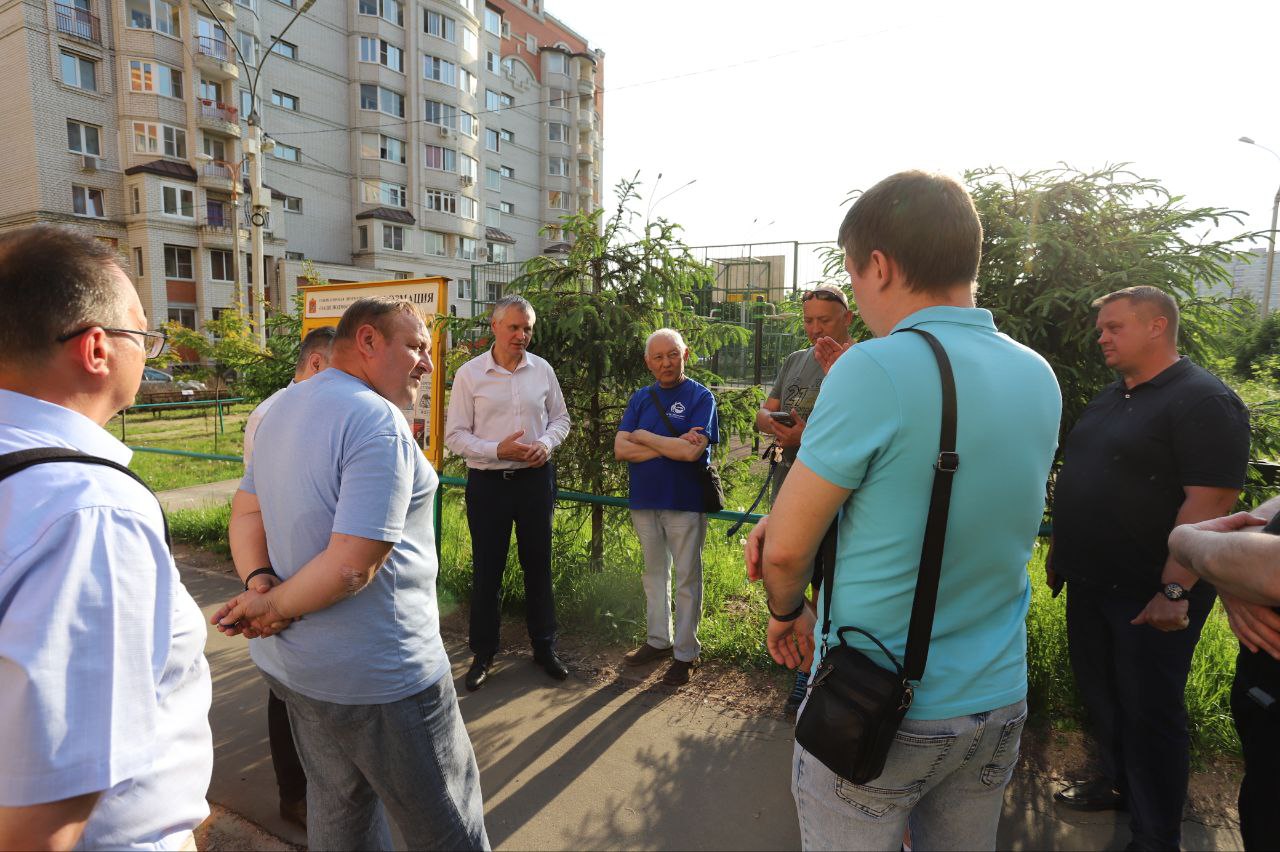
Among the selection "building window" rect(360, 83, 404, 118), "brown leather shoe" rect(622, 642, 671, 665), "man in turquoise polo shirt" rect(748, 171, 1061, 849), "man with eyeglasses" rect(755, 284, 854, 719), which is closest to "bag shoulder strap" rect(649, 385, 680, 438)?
"man with eyeglasses" rect(755, 284, 854, 719)

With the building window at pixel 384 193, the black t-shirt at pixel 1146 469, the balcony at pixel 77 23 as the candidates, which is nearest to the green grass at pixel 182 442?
the black t-shirt at pixel 1146 469

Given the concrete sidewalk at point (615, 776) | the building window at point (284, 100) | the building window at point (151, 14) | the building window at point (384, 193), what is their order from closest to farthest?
the concrete sidewalk at point (615, 776)
the building window at point (151, 14)
the building window at point (284, 100)
the building window at point (384, 193)

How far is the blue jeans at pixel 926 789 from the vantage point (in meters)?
1.38

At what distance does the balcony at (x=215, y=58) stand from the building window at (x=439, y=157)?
453 inches

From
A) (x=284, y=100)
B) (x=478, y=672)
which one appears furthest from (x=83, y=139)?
(x=478, y=672)

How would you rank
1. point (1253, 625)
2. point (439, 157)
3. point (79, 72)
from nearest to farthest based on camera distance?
point (1253, 625), point (79, 72), point (439, 157)

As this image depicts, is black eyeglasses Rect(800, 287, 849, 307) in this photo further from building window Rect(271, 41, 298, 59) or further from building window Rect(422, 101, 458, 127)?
building window Rect(422, 101, 458, 127)

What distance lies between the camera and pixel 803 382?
386 centimetres

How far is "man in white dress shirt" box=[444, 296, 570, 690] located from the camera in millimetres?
4023

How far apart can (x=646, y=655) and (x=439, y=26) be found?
162 ft

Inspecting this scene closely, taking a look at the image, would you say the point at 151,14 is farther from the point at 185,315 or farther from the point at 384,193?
the point at 185,315

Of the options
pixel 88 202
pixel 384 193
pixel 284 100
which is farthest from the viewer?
pixel 384 193

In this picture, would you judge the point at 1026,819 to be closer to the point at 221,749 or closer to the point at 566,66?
the point at 221,749

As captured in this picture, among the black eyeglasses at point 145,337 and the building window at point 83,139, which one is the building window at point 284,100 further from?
the black eyeglasses at point 145,337
